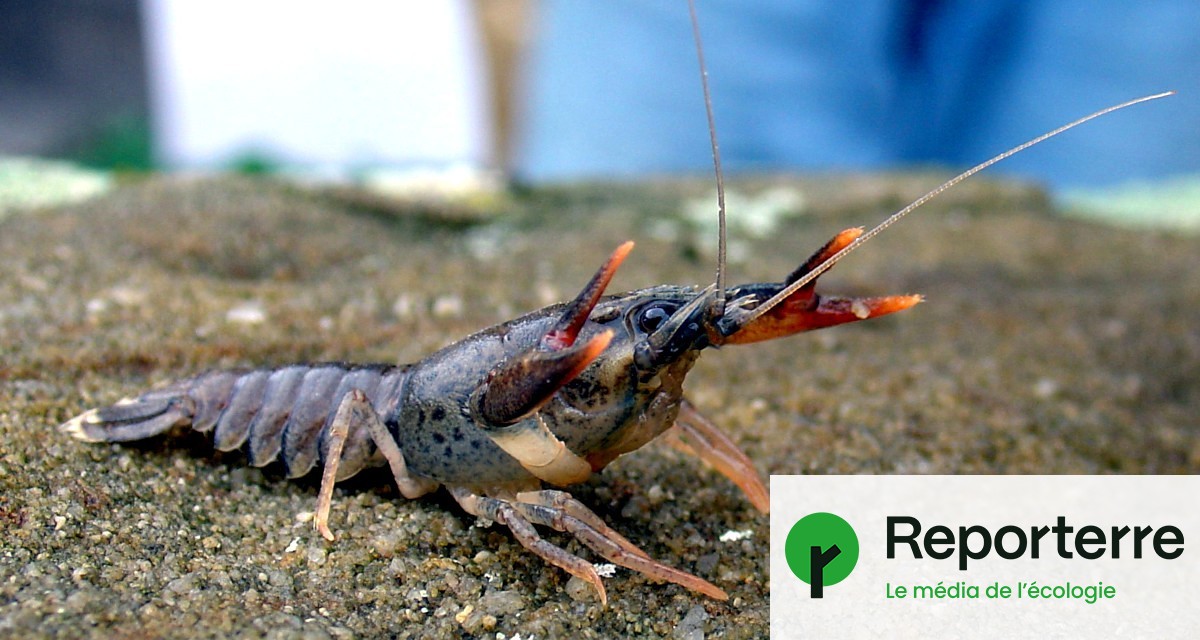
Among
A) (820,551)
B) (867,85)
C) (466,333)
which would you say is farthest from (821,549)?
(867,85)

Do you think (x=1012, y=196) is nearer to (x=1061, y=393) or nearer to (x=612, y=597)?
(x=1061, y=393)

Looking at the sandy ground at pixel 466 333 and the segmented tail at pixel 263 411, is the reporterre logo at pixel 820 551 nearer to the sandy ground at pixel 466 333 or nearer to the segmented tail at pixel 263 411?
the sandy ground at pixel 466 333

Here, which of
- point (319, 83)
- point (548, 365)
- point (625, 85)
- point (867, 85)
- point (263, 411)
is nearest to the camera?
point (548, 365)

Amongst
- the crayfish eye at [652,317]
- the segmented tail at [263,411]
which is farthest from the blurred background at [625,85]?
the crayfish eye at [652,317]

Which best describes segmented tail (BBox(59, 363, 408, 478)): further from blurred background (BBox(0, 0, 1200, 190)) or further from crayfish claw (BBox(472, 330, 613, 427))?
blurred background (BBox(0, 0, 1200, 190))

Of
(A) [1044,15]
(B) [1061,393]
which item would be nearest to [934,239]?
(B) [1061,393]

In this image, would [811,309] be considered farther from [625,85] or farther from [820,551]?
[625,85]
